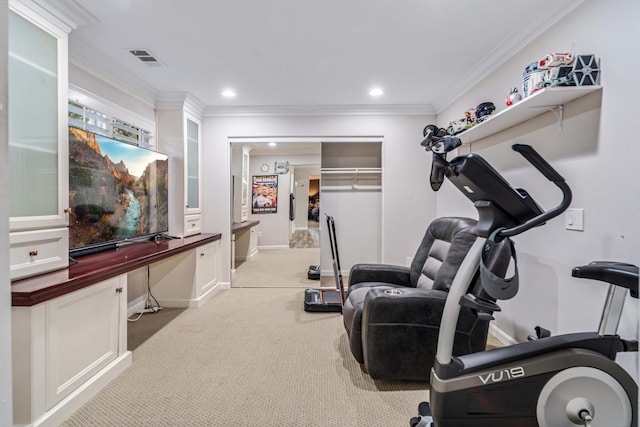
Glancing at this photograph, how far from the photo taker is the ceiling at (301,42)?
78.1 inches

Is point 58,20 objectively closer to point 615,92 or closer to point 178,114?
point 178,114

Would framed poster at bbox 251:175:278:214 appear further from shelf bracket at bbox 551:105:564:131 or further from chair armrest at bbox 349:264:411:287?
shelf bracket at bbox 551:105:564:131

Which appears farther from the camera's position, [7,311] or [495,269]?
[495,269]

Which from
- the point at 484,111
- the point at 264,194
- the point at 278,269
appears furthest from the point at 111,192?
the point at 484,111

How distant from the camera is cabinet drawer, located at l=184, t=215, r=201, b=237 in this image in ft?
11.9

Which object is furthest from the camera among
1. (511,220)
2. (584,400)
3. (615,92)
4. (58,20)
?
(58,20)

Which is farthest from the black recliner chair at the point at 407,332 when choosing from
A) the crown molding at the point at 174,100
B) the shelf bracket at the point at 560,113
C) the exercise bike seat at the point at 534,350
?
the crown molding at the point at 174,100

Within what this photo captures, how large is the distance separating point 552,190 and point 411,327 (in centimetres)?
129

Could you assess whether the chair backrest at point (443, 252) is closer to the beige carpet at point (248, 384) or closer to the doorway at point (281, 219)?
the beige carpet at point (248, 384)

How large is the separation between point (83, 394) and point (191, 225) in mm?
2185

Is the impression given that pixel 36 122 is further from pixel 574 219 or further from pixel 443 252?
pixel 574 219

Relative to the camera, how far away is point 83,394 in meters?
1.80

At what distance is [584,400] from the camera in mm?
1277

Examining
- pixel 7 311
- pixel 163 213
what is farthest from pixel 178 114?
pixel 7 311
